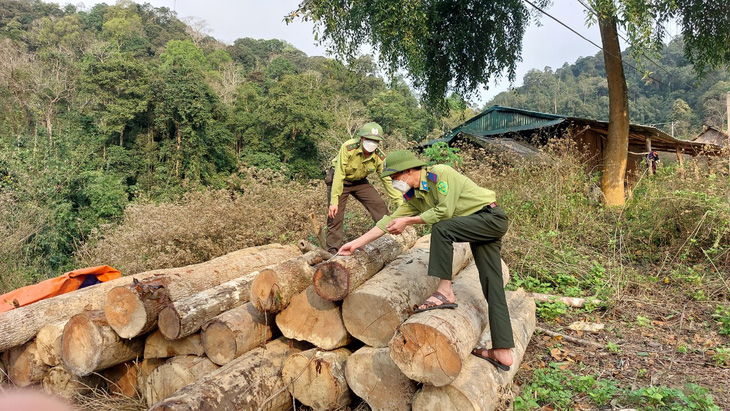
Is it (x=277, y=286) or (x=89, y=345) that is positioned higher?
(x=277, y=286)

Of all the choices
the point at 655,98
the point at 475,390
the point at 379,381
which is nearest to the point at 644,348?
the point at 475,390

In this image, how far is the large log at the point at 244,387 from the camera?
2.56 m

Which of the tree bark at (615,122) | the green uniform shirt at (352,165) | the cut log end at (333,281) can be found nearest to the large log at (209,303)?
the cut log end at (333,281)

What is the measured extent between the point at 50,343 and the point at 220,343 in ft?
5.20

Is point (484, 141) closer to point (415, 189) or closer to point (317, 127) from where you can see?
point (415, 189)

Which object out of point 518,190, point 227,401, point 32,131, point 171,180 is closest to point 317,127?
point 171,180

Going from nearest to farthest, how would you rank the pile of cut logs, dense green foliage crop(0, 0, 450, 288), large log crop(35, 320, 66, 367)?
the pile of cut logs → large log crop(35, 320, 66, 367) → dense green foliage crop(0, 0, 450, 288)

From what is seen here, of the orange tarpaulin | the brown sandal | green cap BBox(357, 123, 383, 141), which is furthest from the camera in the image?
green cap BBox(357, 123, 383, 141)

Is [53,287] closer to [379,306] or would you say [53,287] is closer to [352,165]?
[352,165]

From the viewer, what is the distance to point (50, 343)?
3.54 meters

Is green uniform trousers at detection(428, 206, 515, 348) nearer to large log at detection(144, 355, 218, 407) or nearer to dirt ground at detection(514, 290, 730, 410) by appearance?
dirt ground at detection(514, 290, 730, 410)

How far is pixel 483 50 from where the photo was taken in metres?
11.0

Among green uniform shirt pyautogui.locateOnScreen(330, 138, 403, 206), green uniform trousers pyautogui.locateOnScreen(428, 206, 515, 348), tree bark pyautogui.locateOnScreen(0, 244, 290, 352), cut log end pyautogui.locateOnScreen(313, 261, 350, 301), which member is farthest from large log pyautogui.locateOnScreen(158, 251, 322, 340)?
green uniform shirt pyautogui.locateOnScreen(330, 138, 403, 206)

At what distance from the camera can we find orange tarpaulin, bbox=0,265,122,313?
13.9 feet
